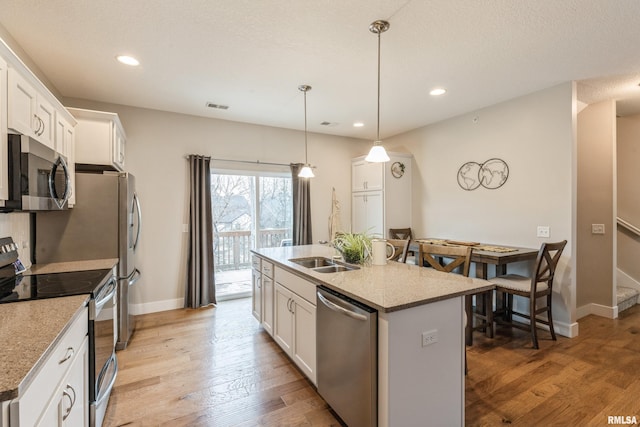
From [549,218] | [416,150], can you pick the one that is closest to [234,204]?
[416,150]

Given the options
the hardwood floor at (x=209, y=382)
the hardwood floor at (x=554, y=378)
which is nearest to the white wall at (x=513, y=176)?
the hardwood floor at (x=554, y=378)

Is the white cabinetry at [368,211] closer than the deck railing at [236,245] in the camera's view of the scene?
No

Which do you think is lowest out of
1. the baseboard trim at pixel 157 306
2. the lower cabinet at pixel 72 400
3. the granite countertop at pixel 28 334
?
the baseboard trim at pixel 157 306

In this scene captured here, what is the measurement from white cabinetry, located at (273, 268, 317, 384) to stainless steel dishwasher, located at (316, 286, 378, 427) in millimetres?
139

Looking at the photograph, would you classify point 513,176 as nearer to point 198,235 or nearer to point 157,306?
point 198,235

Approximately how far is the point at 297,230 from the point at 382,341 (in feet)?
11.4

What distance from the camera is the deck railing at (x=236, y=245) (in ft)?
15.4

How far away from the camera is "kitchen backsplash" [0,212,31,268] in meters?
2.13

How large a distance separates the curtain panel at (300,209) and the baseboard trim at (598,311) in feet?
12.3

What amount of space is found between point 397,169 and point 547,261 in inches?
101

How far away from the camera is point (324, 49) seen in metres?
2.53

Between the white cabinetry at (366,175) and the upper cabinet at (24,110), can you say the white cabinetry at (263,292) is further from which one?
the white cabinetry at (366,175)

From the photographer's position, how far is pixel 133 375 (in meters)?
2.48

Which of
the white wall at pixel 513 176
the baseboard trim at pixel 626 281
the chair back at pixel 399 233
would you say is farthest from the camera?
the chair back at pixel 399 233
